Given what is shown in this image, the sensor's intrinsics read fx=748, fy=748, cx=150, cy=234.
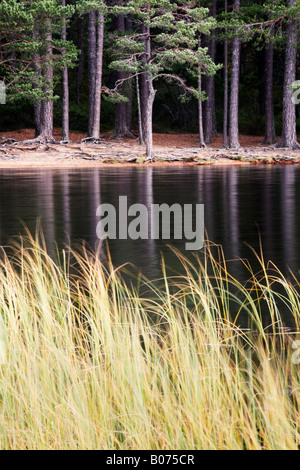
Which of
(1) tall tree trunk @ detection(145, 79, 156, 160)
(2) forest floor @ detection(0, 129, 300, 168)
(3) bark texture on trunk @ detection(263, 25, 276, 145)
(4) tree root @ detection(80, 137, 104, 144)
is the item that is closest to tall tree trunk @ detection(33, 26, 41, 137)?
(2) forest floor @ detection(0, 129, 300, 168)

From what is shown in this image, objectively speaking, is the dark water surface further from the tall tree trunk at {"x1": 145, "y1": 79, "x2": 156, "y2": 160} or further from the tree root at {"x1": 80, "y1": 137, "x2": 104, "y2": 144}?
the tree root at {"x1": 80, "y1": 137, "x2": 104, "y2": 144}

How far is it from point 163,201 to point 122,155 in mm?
22468

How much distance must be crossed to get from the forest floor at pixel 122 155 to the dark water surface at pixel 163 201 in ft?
15.9

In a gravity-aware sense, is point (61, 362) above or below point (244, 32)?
below

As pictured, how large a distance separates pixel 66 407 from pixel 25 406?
284 mm

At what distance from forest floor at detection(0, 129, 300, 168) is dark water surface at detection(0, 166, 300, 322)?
4.86 meters

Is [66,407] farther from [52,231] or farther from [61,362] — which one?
[52,231]

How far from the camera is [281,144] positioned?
1857 inches

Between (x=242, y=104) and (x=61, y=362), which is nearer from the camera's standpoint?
(x=61, y=362)

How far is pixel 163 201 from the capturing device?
22469 millimetres

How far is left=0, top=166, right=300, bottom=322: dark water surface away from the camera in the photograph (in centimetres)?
1403

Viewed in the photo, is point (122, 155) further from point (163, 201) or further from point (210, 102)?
point (163, 201)
